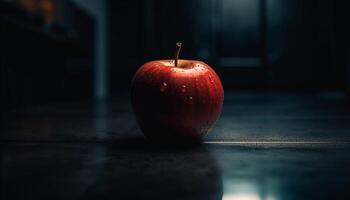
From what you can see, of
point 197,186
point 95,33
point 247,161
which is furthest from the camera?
point 95,33

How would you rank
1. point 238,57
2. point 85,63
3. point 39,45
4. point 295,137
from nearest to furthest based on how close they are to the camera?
point 295,137 → point 39,45 → point 85,63 → point 238,57

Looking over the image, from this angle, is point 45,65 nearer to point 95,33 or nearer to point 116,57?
point 95,33

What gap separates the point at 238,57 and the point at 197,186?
5.44 m

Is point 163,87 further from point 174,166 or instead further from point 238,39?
point 238,39

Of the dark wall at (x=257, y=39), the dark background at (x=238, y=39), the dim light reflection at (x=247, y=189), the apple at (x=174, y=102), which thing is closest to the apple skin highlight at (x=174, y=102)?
the apple at (x=174, y=102)

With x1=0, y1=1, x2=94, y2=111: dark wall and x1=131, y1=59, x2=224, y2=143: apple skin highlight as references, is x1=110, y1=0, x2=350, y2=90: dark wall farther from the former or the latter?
x1=131, y1=59, x2=224, y2=143: apple skin highlight

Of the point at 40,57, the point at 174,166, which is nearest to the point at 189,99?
the point at 174,166

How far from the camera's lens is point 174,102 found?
960 millimetres

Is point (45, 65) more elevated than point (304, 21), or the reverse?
point (304, 21)

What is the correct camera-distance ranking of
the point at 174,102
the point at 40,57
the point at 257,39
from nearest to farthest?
the point at 174,102
the point at 40,57
the point at 257,39

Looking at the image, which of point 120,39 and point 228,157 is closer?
point 228,157

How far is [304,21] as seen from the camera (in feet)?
19.4

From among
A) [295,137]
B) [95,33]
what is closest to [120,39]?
[95,33]

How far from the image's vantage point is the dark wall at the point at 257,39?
5.86 meters
